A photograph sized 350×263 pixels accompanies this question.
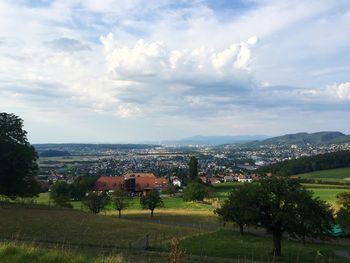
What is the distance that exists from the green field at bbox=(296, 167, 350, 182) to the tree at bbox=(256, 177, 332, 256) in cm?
9497

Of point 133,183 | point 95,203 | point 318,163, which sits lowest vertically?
point 133,183

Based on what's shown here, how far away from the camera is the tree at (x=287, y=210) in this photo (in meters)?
33.1

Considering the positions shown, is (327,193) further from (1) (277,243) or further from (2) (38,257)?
(2) (38,257)

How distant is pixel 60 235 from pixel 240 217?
1555cm

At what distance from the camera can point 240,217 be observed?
119 feet

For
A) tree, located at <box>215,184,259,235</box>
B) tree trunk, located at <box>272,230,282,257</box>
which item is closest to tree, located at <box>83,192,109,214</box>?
tree, located at <box>215,184,259,235</box>

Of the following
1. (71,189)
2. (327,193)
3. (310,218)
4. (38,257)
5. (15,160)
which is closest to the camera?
(38,257)

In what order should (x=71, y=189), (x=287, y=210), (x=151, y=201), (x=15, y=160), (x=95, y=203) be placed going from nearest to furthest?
1. (x=287, y=210)
2. (x=15, y=160)
3. (x=151, y=201)
4. (x=95, y=203)
5. (x=71, y=189)

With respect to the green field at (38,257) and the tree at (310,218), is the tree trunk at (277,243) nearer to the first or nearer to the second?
the tree at (310,218)

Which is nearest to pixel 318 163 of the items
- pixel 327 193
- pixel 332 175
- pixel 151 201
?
pixel 332 175

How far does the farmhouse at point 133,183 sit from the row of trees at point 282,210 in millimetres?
111555

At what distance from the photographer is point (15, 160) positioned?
6203 cm

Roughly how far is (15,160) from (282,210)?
42.5m

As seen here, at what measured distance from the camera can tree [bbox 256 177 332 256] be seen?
3312 cm
